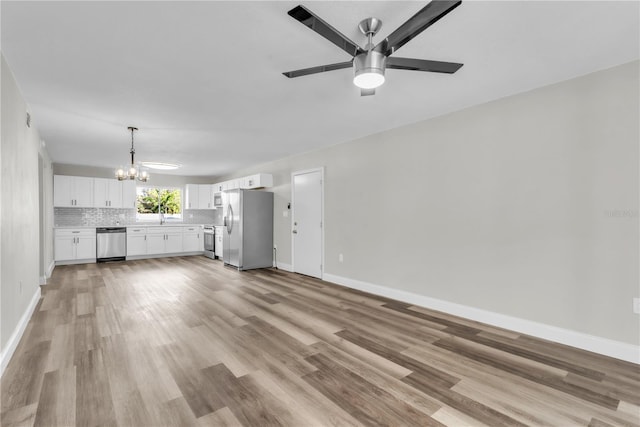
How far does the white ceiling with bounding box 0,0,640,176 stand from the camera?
1.83 metres

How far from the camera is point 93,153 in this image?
5.85m

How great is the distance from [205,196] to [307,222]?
4.77 meters

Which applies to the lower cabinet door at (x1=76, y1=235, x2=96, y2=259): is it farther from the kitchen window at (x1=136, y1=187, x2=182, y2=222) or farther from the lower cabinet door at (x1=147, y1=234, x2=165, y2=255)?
the kitchen window at (x1=136, y1=187, x2=182, y2=222)

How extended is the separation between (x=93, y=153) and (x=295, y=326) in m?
5.54

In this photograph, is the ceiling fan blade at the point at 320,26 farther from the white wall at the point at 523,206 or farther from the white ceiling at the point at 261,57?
the white wall at the point at 523,206

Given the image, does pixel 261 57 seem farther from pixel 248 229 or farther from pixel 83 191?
pixel 83 191

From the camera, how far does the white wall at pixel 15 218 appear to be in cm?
232

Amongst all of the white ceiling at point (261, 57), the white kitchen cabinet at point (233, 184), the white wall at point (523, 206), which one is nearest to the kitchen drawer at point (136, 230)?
the white kitchen cabinet at point (233, 184)

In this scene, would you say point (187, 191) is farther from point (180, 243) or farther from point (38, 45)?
point (38, 45)

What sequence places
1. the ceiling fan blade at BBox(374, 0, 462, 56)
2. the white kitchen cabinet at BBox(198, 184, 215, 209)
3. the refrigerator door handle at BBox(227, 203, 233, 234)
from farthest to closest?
the white kitchen cabinet at BBox(198, 184, 215, 209), the refrigerator door handle at BBox(227, 203, 233, 234), the ceiling fan blade at BBox(374, 0, 462, 56)

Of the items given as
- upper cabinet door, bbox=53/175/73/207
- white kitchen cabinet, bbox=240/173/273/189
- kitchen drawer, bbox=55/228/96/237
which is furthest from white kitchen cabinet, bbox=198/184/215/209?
upper cabinet door, bbox=53/175/73/207

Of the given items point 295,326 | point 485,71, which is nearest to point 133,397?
point 295,326

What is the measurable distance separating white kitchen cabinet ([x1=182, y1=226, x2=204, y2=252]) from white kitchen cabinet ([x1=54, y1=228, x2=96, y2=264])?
2.08m

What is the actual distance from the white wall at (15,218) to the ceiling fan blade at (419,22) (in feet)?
9.58
